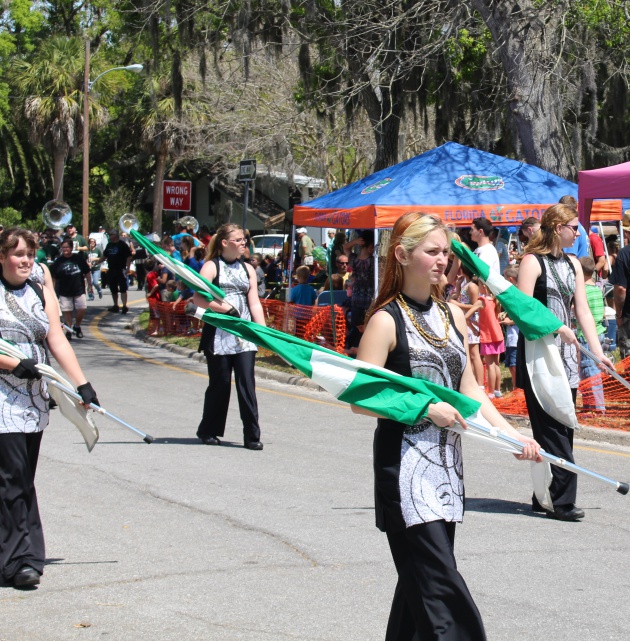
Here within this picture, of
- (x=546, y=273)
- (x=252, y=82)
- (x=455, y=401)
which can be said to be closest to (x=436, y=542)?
(x=455, y=401)

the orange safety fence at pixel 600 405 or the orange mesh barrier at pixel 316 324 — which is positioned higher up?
the orange mesh barrier at pixel 316 324

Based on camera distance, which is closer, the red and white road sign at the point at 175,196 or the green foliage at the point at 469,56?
the green foliage at the point at 469,56

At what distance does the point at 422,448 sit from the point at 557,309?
3.21 m

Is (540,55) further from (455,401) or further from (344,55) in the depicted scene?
(455,401)

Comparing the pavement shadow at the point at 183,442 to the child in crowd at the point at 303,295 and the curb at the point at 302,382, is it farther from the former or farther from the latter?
the child in crowd at the point at 303,295

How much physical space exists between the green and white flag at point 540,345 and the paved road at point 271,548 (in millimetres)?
804

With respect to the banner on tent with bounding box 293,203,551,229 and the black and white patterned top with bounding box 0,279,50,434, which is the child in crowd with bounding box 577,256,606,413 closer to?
the banner on tent with bounding box 293,203,551,229

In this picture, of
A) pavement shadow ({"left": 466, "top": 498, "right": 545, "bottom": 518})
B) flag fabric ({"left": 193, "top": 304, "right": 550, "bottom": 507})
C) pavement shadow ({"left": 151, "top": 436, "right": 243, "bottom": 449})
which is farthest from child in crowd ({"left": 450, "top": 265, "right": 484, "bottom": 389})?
flag fabric ({"left": 193, "top": 304, "right": 550, "bottom": 507})

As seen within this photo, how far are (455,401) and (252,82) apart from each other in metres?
30.1

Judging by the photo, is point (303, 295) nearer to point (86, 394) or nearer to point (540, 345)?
point (540, 345)

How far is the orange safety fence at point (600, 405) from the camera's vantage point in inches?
399

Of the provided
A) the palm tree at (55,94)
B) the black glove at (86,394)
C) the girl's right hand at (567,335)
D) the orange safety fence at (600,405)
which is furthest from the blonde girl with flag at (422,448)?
the palm tree at (55,94)

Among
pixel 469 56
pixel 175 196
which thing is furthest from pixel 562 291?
pixel 175 196

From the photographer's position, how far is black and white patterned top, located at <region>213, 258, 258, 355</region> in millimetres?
9055
